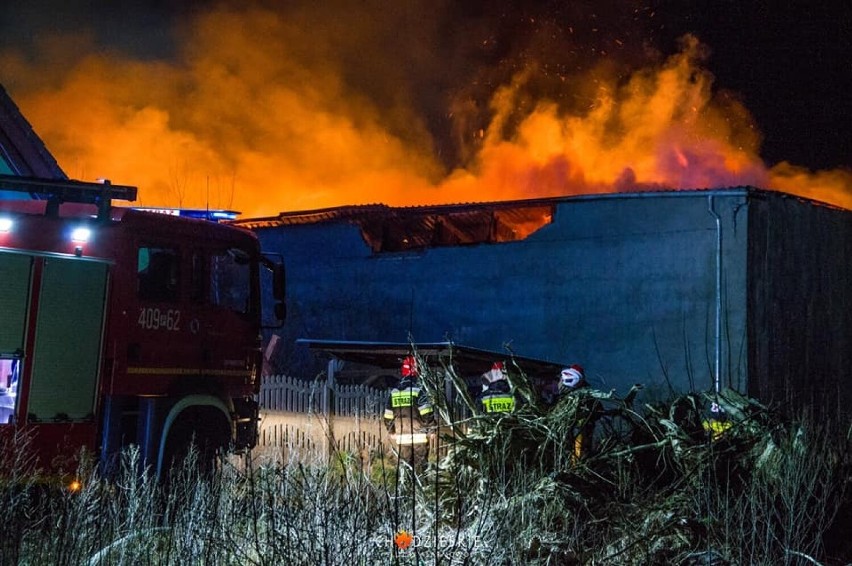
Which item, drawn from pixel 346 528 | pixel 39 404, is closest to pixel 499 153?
pixel 39 404

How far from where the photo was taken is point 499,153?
30.4m

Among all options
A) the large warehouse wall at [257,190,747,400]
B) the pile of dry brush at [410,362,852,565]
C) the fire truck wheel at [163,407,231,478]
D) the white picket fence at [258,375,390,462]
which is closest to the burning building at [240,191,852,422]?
the large warehouse wall at [257,190,747,400]

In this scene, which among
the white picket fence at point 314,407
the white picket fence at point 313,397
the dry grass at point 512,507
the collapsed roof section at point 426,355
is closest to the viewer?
the dry grass at point 512,507

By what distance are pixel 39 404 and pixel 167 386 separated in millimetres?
1229

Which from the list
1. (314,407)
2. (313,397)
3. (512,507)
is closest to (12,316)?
(512,507)

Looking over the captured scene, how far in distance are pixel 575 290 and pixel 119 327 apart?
415 inches

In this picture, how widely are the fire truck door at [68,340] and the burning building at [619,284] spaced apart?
859 centimetres

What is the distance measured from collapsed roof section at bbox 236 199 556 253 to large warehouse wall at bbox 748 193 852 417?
160 inches

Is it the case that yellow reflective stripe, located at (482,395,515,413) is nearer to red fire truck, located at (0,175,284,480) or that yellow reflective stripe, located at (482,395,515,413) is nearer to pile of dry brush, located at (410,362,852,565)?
pile of dry brush, located at (410,362,852,565)

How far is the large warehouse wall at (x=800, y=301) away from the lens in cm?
1543

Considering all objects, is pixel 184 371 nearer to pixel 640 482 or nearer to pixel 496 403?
pixel 496 403

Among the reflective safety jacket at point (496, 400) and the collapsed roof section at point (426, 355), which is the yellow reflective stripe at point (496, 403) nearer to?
the reflective safety jacket at point (496, 400)

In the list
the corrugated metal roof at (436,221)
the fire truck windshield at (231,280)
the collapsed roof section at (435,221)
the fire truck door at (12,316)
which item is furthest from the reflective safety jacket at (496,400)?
the collapsed roof section at (435,221)

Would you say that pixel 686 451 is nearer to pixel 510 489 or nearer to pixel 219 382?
pixel 510 489
